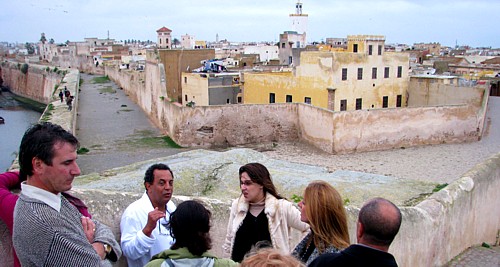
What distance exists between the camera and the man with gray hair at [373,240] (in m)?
2.29

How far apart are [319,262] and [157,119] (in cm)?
Result: 2146

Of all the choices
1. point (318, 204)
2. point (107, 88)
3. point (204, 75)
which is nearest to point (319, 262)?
point (318, 204)

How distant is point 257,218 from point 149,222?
33.7 inches

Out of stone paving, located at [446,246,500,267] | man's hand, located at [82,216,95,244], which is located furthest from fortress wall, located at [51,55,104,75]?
man's hand, located at [82,216,95,244]

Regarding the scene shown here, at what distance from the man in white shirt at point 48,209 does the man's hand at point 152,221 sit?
0.51m

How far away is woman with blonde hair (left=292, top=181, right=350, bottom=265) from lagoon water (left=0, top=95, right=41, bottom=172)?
18.6 metres

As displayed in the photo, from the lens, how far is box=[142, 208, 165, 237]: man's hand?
111 inches

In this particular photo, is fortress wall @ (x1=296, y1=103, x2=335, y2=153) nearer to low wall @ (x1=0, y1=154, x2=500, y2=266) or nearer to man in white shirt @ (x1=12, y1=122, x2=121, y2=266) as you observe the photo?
low wall @ (x1=0, y1=154, x2=500, y2=266)

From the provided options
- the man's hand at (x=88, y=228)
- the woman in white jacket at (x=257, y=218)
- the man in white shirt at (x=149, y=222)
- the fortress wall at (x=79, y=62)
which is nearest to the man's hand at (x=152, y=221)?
the man in white shirt at (x=149, y=222)

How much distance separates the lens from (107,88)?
41.6m

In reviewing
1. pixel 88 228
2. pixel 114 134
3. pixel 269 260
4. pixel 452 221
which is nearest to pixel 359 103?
pixel 114 134

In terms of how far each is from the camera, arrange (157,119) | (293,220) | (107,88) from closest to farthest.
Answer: (293,220), (157,119), (107,88)

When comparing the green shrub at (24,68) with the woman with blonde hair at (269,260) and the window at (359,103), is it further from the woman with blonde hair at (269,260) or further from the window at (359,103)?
the woman with blonde hair at (269,260)

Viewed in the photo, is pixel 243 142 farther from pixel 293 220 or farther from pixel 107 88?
pixel 107 88
